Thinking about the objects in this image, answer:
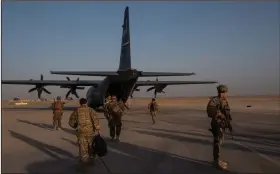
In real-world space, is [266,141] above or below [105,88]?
below

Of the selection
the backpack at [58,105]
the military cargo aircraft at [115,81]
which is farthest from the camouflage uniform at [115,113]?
the military cargo aircraft at [115,81]

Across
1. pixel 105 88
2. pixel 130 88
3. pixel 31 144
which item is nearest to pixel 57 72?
pixel 105 88

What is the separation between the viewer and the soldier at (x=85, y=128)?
748 cm

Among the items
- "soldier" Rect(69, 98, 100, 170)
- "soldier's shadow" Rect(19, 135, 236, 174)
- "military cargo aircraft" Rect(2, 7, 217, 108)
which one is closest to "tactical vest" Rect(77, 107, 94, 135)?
"soldier" Rect(69, 98, 100, 170)

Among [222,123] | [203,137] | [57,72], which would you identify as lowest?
[203,137]

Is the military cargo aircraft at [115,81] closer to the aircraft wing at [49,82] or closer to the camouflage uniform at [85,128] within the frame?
the aircraft wing at [49,82]

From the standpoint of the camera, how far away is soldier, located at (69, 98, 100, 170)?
7.48m

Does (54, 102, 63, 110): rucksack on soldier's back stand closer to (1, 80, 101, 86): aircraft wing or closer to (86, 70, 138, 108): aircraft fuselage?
(86, 70, 138, 108): aircraft fuselage

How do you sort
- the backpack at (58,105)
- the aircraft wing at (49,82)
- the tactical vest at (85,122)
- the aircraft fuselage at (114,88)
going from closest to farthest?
the tactical vest at (85,122)
the backpack at (58,105)
the aircraft fuselage at (114,88)
the aircraft wing at (49,82)

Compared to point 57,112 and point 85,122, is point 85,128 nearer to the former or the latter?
point 85,122

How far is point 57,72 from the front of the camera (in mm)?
28203

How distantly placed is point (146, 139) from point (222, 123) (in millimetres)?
5287

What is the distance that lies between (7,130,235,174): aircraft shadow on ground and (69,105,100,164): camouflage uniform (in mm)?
363

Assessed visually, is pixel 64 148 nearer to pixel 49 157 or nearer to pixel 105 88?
pixel 49 157
